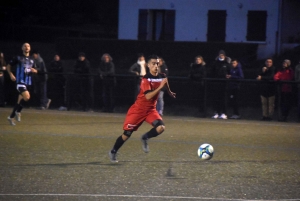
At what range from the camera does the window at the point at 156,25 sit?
3397 centimetres

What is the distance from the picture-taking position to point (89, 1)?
5412 centimetres

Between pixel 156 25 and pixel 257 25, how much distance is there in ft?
17.9

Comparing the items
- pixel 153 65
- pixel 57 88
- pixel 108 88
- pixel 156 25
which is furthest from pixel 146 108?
pixel 156 25

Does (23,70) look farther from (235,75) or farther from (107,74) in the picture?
(235,75)

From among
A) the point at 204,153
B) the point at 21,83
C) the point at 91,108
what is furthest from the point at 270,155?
the point at 91,108

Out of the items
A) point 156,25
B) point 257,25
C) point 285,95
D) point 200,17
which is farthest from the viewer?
point 156,25

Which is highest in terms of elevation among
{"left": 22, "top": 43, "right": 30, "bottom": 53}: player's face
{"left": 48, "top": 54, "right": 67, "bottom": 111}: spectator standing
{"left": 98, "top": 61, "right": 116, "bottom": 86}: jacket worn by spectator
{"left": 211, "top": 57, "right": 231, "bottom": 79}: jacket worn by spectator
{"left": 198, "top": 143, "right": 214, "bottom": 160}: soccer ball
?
{"left": 22, "top": 43, "right": 30, "bottom": 53}: player's face

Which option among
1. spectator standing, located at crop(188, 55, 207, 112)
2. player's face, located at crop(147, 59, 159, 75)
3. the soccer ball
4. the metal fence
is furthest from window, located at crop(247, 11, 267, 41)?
player's face, located at crop(147, 59, 159, 75)

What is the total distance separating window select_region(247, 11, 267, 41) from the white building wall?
0.66 ft

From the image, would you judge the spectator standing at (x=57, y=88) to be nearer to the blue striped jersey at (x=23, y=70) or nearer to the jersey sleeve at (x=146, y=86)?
the blue striped jersey at (x=23, y=70)

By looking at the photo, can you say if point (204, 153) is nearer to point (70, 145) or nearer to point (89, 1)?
point (70, 145)

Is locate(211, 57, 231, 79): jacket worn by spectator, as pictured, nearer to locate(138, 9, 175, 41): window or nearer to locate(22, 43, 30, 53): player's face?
locate(22, 43, 30, 53): player's face

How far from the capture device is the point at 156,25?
34.7 m

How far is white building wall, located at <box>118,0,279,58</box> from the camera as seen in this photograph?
107 ft
